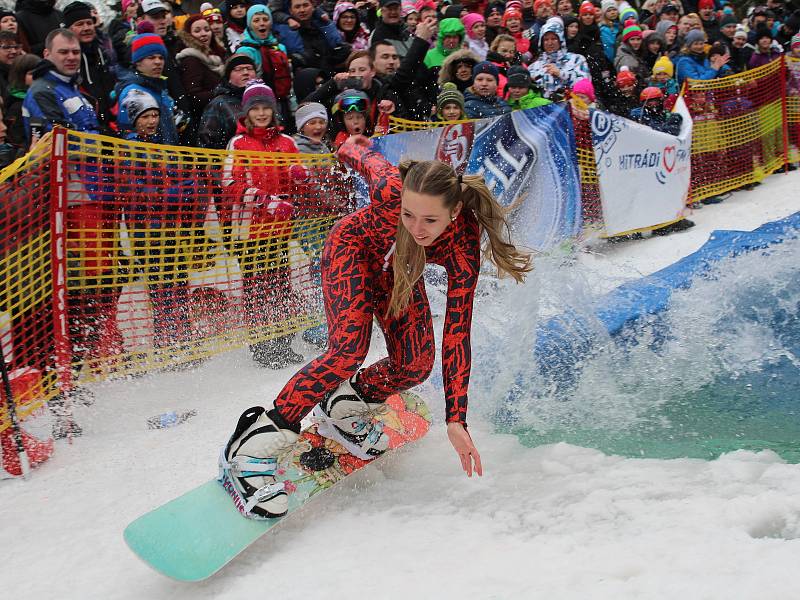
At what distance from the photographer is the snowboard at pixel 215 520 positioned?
3070 millimetres

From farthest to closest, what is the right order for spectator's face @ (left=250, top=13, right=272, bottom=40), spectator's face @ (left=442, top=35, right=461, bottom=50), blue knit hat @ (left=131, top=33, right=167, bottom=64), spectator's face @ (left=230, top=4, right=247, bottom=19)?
spectator's face @ (left=442, top=35, right=461, bottom=50) → spectator's face @ (left=230, top=4, right=247, bottom=19) → spectator's face @ (left=250, top=13, right=272, bottom=40) → blue knit hat @ (left=131, top=33, right=167, bottom=64)

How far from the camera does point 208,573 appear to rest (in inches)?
119

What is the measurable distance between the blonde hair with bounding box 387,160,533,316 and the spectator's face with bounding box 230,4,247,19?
5.44 m

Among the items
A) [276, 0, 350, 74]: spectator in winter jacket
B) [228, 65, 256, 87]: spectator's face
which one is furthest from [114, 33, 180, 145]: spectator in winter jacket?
[276, 0, 350, 74]: spectator in winter jacket

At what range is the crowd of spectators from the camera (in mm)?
5961

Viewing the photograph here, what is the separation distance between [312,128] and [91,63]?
1878 millimetres

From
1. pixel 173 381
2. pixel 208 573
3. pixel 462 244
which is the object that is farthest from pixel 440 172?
pixel 173 381

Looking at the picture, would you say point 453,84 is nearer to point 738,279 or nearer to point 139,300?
point 738,279

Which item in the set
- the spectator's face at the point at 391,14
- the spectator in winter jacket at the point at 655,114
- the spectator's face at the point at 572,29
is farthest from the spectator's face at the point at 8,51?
the spectator's face at the point at 572,29

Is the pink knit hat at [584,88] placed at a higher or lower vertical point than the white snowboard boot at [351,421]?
higher

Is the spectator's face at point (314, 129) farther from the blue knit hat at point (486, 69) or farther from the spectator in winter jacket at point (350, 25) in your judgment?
the spectator in winter jacket at point (350, 25)

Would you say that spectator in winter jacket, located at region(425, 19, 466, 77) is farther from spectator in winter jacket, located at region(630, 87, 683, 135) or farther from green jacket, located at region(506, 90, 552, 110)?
spectator in winter jacket, located at region(630, 87, 683, 135)

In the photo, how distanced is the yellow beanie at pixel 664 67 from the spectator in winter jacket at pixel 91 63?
7.25 metres

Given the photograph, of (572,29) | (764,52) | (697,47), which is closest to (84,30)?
(572,29)
